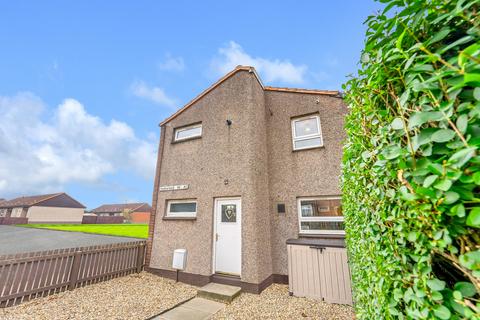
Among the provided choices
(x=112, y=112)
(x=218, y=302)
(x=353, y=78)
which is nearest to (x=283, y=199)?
(x=218, y=302)

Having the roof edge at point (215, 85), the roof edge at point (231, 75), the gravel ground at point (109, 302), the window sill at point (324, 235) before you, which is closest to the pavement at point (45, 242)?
the gravel ground at point (109, 302)

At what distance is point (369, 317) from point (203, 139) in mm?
6619

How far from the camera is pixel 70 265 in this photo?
565 centimetres

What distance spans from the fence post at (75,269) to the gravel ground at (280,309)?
15.3ft

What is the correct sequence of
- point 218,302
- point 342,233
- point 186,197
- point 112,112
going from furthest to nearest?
point 112,112
point 186,197
point 342,233
point 218,302

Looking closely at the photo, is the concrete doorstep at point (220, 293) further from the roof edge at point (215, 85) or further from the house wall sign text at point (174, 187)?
the roof edge at point (215, 85)

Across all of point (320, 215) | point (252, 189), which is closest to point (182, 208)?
point (252, 189)

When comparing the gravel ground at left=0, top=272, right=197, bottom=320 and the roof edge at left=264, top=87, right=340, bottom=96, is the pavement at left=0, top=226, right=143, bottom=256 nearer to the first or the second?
the gravel ground at left=0, top=272, right=197, bottom=320

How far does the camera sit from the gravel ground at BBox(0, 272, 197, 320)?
4.17m

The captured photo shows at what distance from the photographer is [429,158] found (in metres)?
0.83

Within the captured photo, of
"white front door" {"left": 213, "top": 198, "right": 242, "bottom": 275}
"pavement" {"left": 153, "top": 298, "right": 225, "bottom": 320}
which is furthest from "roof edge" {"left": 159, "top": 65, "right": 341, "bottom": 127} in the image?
"pavement" {"left": 153, "top": 298, "right": 225, "bottom": 320}

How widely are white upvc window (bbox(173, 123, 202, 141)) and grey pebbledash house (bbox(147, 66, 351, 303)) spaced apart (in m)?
0.06

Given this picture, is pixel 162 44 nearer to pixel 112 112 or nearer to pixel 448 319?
pixel 448 319

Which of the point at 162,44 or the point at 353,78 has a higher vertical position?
the point at 162,44
